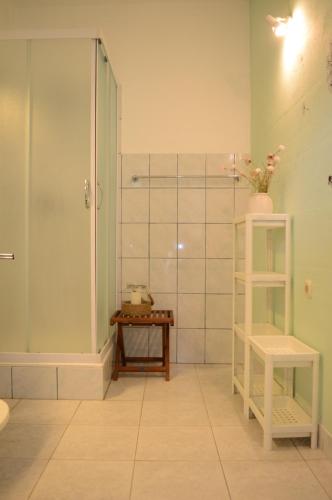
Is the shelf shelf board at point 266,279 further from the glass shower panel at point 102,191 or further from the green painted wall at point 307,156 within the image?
the glass shower panel at point 102,191

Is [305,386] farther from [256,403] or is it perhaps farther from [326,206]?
[326,206]

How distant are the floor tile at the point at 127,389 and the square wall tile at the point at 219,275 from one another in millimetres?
871

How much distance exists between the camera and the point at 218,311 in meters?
2.65

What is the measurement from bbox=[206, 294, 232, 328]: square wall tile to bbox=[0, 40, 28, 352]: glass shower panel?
1353mm

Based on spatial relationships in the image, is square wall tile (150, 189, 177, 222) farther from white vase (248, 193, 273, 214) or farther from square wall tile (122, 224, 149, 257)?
white vase (248, 193, 273, 214)

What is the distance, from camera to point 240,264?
2.70m

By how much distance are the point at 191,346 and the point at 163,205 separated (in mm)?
1149

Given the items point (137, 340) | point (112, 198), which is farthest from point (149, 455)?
point (112, 198)

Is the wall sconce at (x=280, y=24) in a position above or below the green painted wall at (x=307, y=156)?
above

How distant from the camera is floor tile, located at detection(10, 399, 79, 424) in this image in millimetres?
1763

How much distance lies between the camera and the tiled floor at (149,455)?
4.13ft

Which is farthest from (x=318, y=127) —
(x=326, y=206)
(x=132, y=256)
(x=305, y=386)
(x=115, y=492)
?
(x=115, y=492)

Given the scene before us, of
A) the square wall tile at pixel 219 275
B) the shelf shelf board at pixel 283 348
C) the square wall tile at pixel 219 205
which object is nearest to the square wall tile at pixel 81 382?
the shelf shelf board at pixel 283 348

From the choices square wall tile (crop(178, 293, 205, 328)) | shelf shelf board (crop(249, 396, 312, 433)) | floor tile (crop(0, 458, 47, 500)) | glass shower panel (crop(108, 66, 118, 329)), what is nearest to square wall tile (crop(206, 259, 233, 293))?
square wall tile (crop(178, 293, 205, 328))
